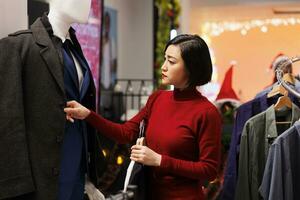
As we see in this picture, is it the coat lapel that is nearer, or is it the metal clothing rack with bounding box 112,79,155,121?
the coat lapel

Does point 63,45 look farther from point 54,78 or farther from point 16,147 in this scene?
point 16,147

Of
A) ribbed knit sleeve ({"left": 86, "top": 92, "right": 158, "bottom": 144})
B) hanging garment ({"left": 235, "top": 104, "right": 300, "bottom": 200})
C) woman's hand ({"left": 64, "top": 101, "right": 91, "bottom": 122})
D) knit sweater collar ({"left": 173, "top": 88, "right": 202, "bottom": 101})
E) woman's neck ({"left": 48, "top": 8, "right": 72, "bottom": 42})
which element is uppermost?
woman's neck ({"left": 48, "top": 8, "right": 72, "bottom": 42})

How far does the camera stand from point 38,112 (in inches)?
59.4

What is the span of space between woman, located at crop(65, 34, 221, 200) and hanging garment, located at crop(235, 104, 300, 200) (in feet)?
1.69

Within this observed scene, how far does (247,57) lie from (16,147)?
7.60 metres

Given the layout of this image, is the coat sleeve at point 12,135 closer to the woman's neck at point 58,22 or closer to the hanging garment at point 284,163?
the woman's neck at point 58,22

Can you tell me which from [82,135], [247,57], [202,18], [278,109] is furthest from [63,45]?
[247,57]

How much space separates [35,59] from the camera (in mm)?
1519

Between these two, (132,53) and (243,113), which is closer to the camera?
(243,113)

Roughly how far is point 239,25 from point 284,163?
6.81 metres

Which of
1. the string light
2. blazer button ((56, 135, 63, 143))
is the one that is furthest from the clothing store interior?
the string light

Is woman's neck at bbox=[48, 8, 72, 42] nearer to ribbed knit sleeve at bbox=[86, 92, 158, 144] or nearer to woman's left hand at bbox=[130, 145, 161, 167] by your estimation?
ribbed knit sleeve at bbox=[86, 92, 158, 144]

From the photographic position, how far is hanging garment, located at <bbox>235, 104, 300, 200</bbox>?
7.54 feet

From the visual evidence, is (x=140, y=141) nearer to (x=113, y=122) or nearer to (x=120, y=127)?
(x=120, y=127)
